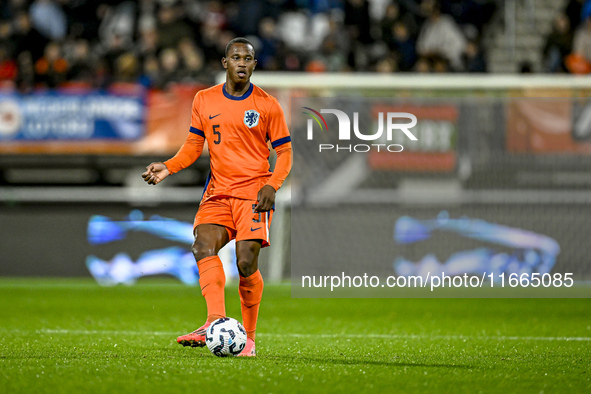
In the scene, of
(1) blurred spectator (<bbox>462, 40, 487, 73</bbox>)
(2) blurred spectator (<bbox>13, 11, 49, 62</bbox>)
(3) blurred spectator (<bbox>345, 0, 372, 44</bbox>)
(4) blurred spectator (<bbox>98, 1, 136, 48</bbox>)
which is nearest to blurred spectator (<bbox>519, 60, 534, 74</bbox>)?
(1) blurred spectator (<bbox>462, 40, 487, 73</bbox>)

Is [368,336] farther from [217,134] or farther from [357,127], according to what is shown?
[357,127]

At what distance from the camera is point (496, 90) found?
1070 cm

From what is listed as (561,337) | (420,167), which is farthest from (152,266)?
(561,337)

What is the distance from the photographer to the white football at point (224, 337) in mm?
4879

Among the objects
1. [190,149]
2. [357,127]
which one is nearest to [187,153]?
[190,149]

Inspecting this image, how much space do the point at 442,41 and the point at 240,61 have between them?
8699 millimetres

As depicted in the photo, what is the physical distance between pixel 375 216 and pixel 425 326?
11.6ft

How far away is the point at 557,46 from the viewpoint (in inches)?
512

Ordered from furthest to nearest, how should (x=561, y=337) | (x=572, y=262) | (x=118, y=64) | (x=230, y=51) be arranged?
(x=118, y=64)
(x=572, y=262)
(x=561, y=337)
(x=230, y=51)

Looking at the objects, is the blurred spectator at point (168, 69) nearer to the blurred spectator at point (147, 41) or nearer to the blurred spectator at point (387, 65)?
the blurred spectator at point (147, 41)

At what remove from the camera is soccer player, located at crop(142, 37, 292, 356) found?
16.9 feet

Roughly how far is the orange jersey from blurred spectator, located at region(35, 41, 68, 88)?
7.78 m

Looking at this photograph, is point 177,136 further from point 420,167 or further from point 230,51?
point 230,51

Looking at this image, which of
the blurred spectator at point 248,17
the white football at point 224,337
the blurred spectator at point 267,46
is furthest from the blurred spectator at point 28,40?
the white football at point 224,337
